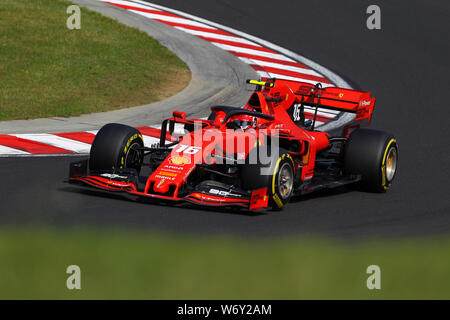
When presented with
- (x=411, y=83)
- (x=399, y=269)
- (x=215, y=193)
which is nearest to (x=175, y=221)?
(x=215, y=193)

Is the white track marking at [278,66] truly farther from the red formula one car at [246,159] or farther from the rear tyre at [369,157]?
the rear tyre at [369,157]

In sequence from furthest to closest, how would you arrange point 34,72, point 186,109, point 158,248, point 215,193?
point 34,72 < point 186,109 < point 215,193 < point 158,248

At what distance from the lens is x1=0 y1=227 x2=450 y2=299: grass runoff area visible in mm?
6020

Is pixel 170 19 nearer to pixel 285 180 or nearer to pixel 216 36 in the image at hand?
pixel 216 36

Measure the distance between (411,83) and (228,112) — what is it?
8.65 m

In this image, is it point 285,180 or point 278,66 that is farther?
point 278,66

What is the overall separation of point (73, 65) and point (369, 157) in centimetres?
851

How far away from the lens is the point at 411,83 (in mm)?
17375

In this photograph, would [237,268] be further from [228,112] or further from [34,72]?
[34,72]

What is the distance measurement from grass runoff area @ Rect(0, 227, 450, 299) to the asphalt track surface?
47cm

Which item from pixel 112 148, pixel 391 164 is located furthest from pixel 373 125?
pixel 112 148

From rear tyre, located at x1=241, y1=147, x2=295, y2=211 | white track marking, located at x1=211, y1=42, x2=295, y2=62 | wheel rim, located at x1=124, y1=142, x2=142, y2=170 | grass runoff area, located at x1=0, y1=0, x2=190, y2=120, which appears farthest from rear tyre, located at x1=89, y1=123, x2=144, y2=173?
white track marking, located at x1=211, y1=42, x2=295, y2=62

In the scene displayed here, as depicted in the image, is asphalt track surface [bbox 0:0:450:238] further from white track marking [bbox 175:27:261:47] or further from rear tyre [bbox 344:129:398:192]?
white track marking [bbox 175:27:261:47]

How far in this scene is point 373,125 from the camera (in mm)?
14609
